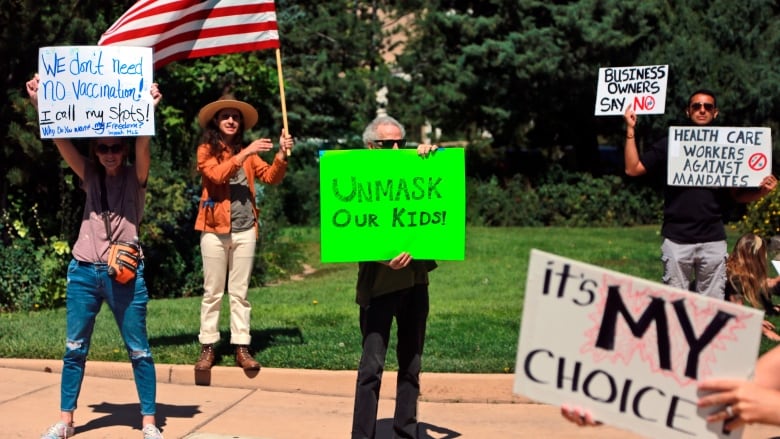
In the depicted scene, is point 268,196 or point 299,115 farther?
point 299,115

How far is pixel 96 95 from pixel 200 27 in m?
2.12

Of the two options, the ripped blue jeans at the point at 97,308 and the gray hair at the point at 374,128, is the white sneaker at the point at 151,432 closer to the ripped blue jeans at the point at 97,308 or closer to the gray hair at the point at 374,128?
the ripped blue jeans at the point at 97,308

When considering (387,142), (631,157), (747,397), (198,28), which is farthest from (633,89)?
(747,397)

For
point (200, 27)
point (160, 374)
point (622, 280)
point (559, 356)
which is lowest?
point (160, 374)

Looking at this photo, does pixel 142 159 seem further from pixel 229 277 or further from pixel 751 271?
pixel 751 271

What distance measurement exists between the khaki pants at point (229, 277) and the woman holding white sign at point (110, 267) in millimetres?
1398

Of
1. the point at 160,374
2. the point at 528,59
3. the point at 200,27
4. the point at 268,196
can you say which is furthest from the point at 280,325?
the point at 528,59

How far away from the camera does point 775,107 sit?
2000 cm

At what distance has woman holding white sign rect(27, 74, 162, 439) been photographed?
231 inches

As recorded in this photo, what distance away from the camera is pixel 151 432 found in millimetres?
6004

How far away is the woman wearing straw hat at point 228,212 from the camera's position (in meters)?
7.25

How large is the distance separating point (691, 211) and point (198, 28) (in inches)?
156

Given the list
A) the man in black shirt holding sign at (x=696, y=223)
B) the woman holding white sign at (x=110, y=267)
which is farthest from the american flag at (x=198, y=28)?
the man in black shirt holding sign at (x=696, y=223)

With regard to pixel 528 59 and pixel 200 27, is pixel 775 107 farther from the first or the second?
pixel 200 27
